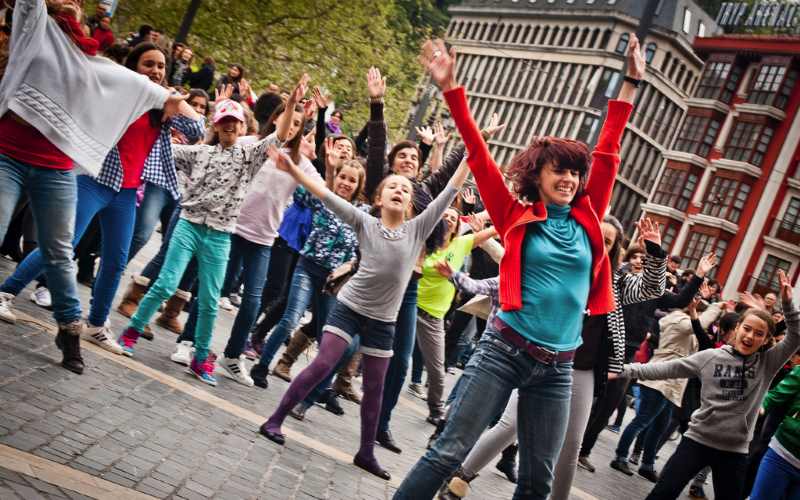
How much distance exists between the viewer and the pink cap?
7.20m

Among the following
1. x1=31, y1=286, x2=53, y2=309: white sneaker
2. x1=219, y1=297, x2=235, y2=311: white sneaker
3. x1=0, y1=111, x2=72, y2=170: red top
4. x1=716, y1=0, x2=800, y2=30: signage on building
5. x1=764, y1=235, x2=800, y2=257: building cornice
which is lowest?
x1=219, y1=297, x2=235, y2=311: white sneaker

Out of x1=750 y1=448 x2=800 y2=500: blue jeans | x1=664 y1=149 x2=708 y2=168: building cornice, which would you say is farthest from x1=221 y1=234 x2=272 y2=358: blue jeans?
x1=664 y1=149 x2=708 y2=168: building cornice

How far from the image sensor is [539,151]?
16.1 ft

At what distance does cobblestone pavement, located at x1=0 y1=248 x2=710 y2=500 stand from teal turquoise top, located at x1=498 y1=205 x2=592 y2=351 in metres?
1.69

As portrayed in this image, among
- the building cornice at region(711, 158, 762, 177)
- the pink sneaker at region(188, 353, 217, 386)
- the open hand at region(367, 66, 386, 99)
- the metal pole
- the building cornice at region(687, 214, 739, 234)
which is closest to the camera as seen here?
the pink sneaker at region(188, 353, 217, 386)

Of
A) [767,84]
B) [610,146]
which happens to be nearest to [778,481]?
[610,146]

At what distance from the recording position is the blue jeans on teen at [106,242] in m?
6.59

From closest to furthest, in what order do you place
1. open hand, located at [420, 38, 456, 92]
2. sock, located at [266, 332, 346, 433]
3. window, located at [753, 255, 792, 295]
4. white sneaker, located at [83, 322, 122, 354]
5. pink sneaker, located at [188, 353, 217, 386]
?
1. open hand, located at [420, 38, 456, 92]
2. sock, located at [266, 332, 346, 433]
3. white sneaker, located at [83, 322, 122, 354]
4. pink sneaker, located at [188, 353, 217, 386]
5. window, located at [753, 255, 792, 295]

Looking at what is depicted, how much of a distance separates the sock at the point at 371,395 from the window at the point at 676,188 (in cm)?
4945

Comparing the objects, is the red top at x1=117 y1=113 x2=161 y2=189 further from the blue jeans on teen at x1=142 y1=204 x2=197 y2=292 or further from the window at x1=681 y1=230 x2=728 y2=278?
the window at x1=681 y1=230 x2=728 y2=278

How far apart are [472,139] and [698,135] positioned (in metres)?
51.1

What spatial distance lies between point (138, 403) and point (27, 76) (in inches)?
79.9

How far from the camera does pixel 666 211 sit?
175 feet

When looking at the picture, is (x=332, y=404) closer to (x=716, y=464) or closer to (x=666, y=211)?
(x=716, y=464)
